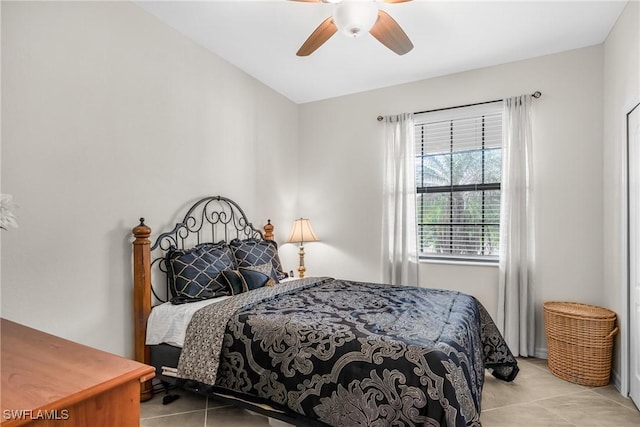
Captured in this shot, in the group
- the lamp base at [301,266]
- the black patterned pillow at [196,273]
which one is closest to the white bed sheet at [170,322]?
the black patterned pillow at [196,273]

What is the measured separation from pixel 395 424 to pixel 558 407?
1.55m

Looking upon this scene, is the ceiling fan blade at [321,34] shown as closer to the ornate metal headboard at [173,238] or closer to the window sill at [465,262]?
the ornate metal headboard at [173,238]

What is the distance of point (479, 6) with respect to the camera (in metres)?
2.50

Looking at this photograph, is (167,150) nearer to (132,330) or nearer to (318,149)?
(132,330)

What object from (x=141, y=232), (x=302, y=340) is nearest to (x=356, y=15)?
(x=302, y=340)

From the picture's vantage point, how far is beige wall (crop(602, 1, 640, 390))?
2.38 m

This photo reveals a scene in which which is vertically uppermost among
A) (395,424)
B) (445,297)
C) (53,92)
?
(53,92)

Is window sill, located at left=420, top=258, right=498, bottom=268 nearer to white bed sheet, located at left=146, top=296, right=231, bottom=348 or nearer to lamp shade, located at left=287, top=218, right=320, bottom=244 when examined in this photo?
lamp shade, located at left=287, top=218, right=320, bottom=244

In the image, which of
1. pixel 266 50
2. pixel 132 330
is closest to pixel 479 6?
pixel 266 50

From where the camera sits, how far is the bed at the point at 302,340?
155 cm

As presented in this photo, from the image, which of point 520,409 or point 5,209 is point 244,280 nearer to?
point 5,209

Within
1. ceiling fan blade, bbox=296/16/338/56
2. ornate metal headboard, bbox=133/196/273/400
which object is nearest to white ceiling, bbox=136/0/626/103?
ceiling fan blade, bbox=296/16/338/56

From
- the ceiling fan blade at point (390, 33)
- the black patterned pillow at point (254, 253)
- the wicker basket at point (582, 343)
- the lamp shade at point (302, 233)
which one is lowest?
the wicker basket at point (582, 343)

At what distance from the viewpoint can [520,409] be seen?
7.62 ft
